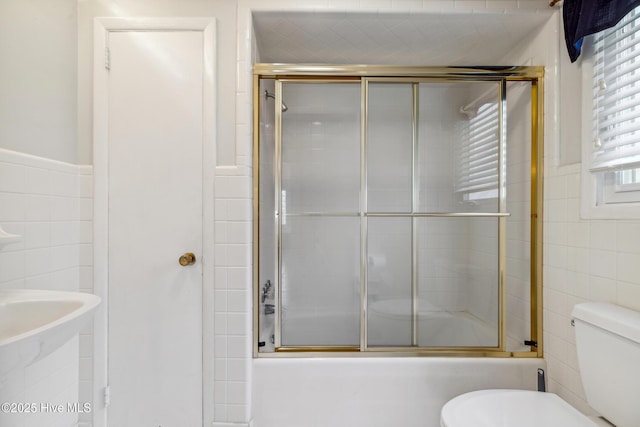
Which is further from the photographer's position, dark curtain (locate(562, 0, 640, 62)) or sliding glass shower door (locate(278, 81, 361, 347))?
sliding glass shower door (locate(278, 81, 361, 347))

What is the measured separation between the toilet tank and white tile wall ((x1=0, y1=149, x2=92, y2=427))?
2.04 metres

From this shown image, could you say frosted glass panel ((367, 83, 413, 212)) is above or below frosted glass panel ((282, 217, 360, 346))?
above

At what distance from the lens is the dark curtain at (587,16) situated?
117 centimetres

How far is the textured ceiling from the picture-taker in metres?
1.58

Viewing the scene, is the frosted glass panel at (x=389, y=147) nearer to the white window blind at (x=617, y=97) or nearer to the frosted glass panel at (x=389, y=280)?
the frosted glass panel at (x=389, y=280)

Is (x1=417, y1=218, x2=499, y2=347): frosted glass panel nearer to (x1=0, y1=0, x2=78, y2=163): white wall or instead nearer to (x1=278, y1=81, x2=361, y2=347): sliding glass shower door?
(x1=278, y1=81, x2=361, y2=347): sliding glass shower door

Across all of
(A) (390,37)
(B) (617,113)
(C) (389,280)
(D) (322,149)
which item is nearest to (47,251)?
(D) (322,149)

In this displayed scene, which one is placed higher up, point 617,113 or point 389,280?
point 617,113

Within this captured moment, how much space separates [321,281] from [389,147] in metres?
0.86

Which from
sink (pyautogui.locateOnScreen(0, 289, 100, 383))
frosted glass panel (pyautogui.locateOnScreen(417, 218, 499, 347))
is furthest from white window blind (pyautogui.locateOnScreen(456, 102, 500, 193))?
sink (pyautogui.locateOnScreen(0, 289, 100, 383))

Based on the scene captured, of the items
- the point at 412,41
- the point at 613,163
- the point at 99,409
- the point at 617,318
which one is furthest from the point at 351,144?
the point at 99,409

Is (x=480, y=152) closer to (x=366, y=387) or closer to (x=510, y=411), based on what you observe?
(x=510, y=411)

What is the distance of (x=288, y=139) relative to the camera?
1.76 metres

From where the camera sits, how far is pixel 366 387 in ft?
5.06
